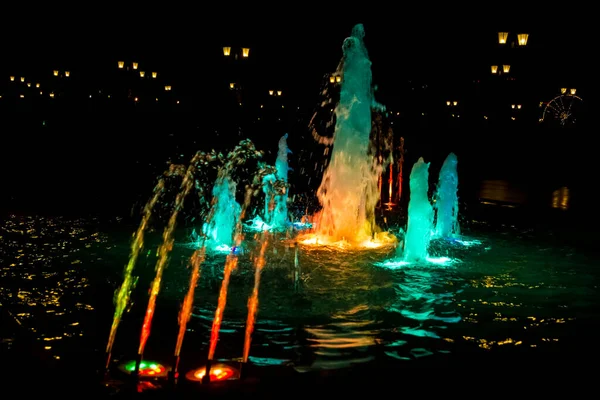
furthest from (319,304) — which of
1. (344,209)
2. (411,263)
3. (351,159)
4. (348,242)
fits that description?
(351,159)

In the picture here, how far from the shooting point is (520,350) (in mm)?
5371

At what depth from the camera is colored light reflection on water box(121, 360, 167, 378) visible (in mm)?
4648

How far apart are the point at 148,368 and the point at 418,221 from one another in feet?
20.8

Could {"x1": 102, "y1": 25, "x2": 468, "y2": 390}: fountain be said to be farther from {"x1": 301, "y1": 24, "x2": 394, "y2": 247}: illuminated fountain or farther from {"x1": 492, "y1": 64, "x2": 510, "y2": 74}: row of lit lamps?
{"x1": 492, "y1": 64, "x2": 510, "y2": 74}: row of lit lamps

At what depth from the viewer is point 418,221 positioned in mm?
10109

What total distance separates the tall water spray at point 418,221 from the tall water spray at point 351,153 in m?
1.51

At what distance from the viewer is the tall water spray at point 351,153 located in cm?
1186

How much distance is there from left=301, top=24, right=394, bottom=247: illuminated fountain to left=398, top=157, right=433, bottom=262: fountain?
4.48 ft

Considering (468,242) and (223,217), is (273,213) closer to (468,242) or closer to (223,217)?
(223,217)

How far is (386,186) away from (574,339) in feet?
55.5

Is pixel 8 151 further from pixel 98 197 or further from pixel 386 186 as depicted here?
pixel 386 186

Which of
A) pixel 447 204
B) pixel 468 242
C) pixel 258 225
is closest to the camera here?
pixel 468 242

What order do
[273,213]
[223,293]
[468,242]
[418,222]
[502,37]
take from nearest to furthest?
[223,293] < [418,222] < [468,242] < [273,213] < [502,37]

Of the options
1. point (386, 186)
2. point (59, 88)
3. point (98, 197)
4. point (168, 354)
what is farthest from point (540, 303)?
point (59, 88)
